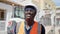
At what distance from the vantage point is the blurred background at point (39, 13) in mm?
1103

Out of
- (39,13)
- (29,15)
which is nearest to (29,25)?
(29,15)

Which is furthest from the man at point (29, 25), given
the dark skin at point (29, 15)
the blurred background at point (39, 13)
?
the blurred background at point (39, 13)

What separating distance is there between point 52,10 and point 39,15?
5.2 inches

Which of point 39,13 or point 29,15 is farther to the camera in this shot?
point 39,13

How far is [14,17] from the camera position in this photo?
1.12m

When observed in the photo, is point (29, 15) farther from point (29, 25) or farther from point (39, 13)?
point (39, 13)

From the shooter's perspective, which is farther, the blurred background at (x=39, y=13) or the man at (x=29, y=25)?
the blurred background at (x=39, y=13)

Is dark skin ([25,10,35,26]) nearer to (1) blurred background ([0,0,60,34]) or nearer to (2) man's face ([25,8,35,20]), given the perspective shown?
(2) man's face ([25,8,35,20])

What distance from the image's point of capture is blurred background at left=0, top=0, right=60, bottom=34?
1.10 metres

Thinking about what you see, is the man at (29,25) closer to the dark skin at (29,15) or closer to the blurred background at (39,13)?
the dark skin at (29,15)

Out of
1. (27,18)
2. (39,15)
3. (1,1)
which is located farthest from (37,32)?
(1,1)

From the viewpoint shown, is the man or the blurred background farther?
the blurred background

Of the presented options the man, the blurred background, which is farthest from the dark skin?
the blurred background

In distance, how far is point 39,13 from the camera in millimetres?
1112
